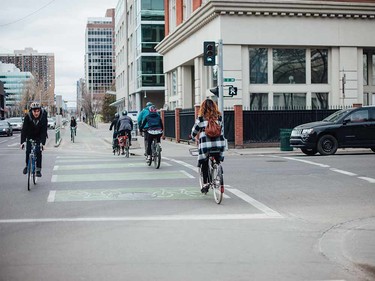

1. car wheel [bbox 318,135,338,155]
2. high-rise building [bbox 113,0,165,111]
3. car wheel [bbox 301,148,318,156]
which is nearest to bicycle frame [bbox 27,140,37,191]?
car wheel [bbox 318,135,338,155]

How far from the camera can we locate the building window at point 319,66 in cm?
3124

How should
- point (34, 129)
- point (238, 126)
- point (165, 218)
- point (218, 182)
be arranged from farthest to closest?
point (238, 126)
point (34, 129)
point (218, 182)
point (165, 218)

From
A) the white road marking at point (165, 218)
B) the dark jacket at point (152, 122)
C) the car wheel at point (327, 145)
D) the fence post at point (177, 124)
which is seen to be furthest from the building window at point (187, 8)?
the white road marking at point (165, 218)

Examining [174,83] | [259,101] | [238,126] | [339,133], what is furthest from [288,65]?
[174,83]

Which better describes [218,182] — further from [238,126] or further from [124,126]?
[238,126]

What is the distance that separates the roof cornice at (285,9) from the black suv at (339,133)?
971 centimetres

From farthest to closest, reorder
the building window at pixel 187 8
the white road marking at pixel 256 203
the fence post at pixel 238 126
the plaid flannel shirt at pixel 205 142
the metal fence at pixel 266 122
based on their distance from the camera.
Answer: the building window at pixel 187 8 < the metal fence at pixel 266 122 < the fence post at pixel 238 126 < the plaid flannel shirt at pixel 205 142 < the white road marking at pixel 256 203

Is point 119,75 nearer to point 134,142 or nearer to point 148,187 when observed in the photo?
point 134,142

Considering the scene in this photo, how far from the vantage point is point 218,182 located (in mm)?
10461

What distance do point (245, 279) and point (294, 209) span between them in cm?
448

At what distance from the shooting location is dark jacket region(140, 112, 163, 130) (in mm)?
17062

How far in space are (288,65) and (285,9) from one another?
2.91 meters

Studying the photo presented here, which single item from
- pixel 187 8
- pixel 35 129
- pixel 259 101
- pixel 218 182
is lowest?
pixel 218 182

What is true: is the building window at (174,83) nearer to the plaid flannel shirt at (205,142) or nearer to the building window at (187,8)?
the building window at (187,8)
